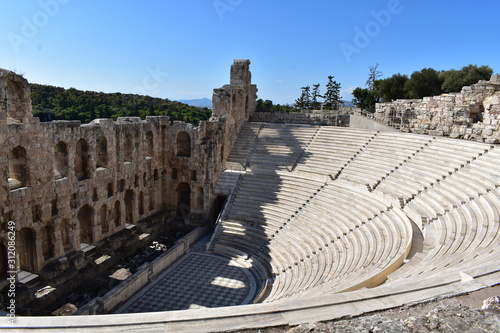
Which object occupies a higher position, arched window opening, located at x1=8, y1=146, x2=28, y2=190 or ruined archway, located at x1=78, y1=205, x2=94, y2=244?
arched window opening, located at x1=8, y1=146, x2=28, y2=190

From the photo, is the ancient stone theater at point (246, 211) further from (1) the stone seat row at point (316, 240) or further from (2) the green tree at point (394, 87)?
(2) the green tree at point (394, 87)

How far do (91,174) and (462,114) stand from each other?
1894 centimetres

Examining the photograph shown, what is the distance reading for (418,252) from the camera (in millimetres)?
10719

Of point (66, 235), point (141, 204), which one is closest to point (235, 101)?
point (141, 204)

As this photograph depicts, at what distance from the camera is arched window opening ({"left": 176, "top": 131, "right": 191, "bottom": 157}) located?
2198cm

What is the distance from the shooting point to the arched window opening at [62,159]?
14.8 metres

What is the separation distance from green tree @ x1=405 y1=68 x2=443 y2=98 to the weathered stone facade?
1950cm

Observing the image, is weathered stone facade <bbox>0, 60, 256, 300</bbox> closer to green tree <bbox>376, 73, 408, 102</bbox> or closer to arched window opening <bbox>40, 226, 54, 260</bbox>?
arched window opening <bbox>40, 226, 54, 260</bbox>

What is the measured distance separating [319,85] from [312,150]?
33576 millimetres

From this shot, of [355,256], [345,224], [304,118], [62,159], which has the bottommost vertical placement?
[355,256]

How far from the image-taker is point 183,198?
22.4 metres

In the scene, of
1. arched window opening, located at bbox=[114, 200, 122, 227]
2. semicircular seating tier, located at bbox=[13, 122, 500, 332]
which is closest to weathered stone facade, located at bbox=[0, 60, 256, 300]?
arched window opening, located at bbox=[114, 200, 122, 227]

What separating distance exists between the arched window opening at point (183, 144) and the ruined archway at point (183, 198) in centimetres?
191

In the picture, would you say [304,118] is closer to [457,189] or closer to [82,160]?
[457,189]
